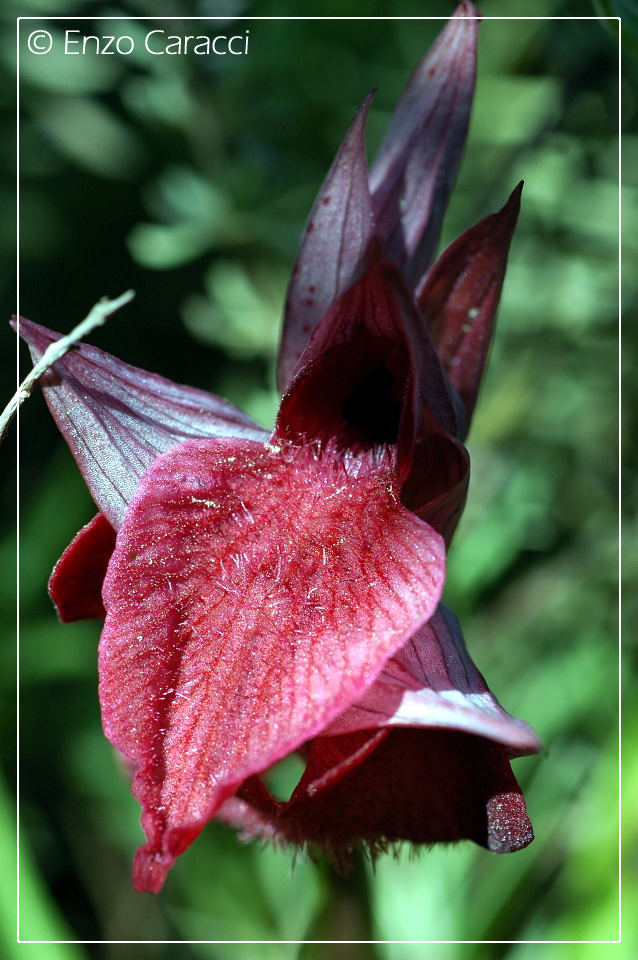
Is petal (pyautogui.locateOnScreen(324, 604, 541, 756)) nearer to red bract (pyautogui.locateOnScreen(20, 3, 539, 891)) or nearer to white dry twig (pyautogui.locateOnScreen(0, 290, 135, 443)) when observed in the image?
red bract (pyautogui.locateOnScreen(20, 3, 539, 891))

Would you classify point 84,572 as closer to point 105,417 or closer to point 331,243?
point 105,417

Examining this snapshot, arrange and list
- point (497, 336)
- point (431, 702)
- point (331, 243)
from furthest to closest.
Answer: point (497, 336) < point (331, 243) < point (431, 702)

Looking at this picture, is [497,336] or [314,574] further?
[497,336]

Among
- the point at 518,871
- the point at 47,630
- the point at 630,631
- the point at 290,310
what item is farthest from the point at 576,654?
the point at 47,630

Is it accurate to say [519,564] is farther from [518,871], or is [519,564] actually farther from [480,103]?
[480,103]

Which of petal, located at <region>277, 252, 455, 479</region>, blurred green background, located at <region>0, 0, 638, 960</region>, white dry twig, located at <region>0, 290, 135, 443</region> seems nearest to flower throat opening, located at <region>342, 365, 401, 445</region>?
petal, located at <region>277, 252, 455, 479</region>

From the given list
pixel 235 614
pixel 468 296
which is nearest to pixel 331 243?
pixel 468 296
